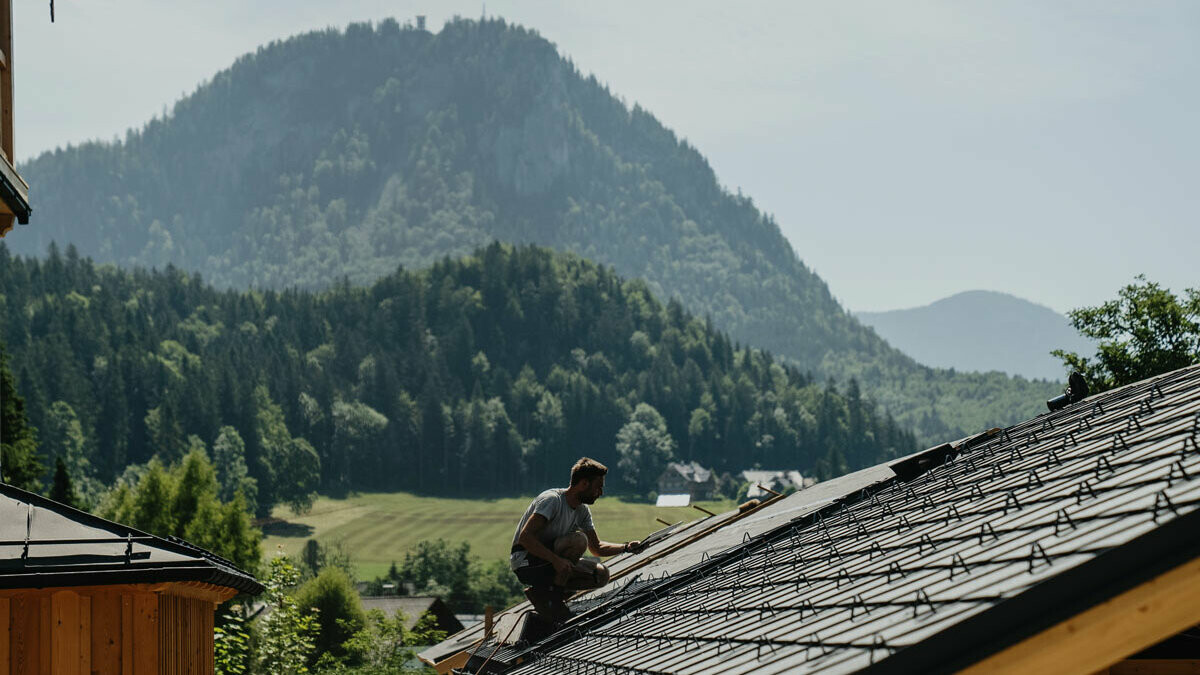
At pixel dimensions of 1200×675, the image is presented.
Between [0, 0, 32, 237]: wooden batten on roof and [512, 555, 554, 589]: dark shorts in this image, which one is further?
[0, 0, 32, 237]: wooden batten on roof

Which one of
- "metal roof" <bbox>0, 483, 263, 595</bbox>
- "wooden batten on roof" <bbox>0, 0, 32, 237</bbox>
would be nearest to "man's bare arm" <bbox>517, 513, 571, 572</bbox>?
"metal roof" <bbox>0, 483, 263, 595</bbox>

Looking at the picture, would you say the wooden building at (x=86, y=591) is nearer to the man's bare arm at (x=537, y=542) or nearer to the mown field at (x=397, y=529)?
the man's bare arm at (x=537, y=542)

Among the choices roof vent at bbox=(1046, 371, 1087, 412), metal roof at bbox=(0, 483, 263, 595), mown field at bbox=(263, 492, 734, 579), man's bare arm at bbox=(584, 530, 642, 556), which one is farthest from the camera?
mown field at bbox=(263, 492, 734, 579)

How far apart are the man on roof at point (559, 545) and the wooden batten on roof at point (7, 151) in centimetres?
527

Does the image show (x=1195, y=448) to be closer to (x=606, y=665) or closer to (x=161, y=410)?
(x=606, y=665)

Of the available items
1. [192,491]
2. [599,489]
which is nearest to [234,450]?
[192,491]

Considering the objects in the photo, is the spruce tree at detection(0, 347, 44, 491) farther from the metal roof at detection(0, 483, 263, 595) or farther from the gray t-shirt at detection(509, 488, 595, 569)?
the metal roof at detection(0, 483, 263, 595)

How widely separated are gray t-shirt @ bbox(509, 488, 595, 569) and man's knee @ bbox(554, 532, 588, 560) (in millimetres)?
66

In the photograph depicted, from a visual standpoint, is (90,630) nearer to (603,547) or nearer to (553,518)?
(553,518)

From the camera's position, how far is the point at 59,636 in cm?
817

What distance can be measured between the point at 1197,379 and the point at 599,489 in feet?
16.6

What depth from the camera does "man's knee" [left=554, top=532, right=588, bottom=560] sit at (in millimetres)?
11250

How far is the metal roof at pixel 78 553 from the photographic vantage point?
8078 millimetres

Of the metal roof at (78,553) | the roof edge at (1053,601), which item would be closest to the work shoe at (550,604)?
the metal roof at (78,553)
